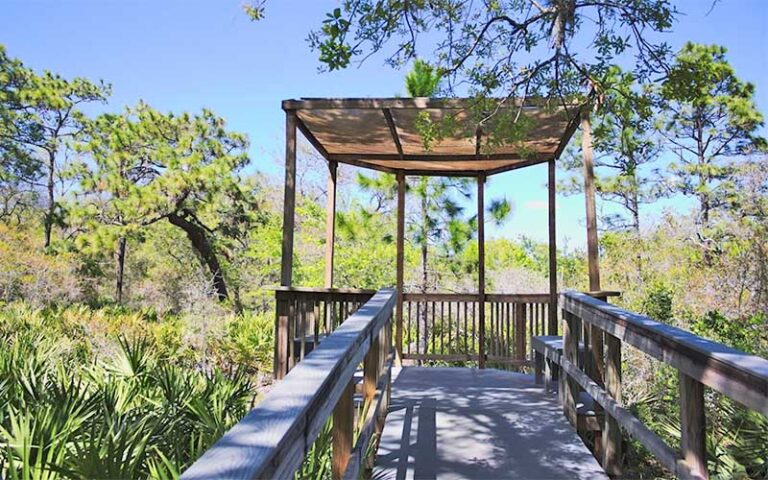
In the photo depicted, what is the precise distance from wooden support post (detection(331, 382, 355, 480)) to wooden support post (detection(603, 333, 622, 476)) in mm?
1548

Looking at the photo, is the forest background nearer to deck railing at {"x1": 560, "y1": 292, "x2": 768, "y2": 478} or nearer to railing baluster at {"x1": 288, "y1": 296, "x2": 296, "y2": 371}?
railing baluster at {"x1": 288, "y1": 296, "x2": 296, "y2": 371}

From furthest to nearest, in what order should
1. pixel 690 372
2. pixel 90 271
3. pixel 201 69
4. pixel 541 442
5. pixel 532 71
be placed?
1. pixel 90 271
2. pixel 201 69
3. pixel 532 71
4. pixel 541 442
5. pixel 690 372

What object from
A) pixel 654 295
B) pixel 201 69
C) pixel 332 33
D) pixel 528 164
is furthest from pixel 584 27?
pixel 201 69

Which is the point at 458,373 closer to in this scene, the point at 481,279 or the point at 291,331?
the point at 481,279

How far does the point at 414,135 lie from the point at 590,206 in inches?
72.1

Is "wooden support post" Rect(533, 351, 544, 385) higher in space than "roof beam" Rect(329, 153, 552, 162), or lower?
lower

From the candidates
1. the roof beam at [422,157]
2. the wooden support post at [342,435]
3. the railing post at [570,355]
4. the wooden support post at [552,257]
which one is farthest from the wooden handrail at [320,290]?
the wooden support post at [342,435]

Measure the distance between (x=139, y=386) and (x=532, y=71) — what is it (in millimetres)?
3593

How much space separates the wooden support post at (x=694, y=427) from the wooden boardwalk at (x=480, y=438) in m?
0.96

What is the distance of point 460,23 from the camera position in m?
4.42

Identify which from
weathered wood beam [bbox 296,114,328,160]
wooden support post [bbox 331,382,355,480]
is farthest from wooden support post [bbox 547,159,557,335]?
wooden support post [bbox 331,382,355,480]

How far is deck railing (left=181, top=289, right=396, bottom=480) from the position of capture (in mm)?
829

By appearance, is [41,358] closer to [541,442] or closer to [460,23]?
[541,442]

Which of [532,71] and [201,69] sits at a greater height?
[201,69]
